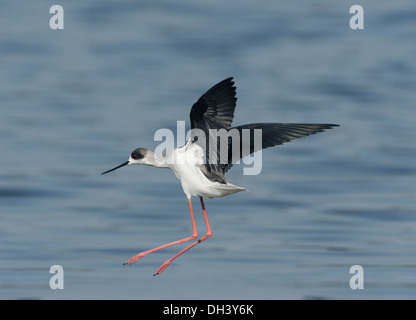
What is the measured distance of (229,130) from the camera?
9406 mm

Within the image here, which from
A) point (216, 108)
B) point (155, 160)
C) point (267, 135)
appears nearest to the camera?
point (216, 108)

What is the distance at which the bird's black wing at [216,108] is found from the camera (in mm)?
9203

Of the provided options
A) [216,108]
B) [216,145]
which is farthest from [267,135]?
[216,108]

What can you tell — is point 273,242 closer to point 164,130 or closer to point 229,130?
point 229,130

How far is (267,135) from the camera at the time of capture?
31.3 feet

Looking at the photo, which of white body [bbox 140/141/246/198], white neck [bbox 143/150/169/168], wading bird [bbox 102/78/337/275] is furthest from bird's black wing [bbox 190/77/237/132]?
white neck [bbox 143/150/169/168]

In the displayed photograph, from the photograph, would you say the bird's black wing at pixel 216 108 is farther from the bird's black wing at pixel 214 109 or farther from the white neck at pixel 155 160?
the white neck at pixel 155 160

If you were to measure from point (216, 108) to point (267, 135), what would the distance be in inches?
23.4

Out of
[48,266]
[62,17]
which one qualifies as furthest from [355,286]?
[62,17]

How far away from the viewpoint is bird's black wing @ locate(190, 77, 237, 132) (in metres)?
9.20

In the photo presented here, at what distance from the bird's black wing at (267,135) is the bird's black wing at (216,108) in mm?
170

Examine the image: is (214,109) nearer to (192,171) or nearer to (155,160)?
(192,171)

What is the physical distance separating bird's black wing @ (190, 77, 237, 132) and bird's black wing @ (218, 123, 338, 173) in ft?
0.56

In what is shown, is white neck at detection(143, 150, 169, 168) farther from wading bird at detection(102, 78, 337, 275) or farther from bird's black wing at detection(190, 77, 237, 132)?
bird's black wing at detection(190, 77, 237, 132)
